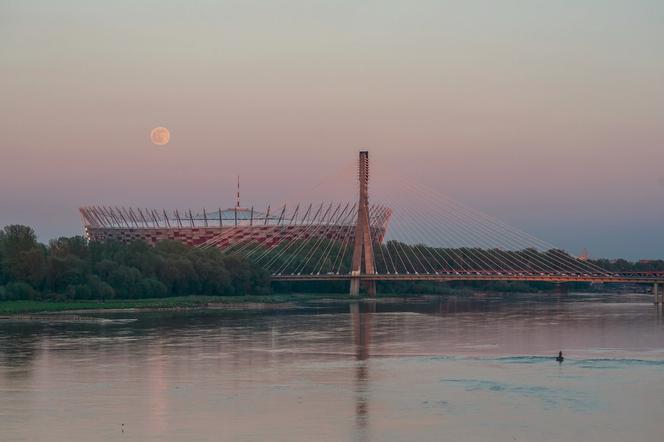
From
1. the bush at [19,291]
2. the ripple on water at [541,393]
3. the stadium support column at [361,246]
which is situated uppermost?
the stadium support column at [361,246]

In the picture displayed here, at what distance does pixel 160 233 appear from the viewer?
115938 millimetres

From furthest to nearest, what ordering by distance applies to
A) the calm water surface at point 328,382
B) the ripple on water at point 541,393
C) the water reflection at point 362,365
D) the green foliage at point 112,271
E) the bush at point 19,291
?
the green foliage at point 112,271
the bush at point 19,291
the ripple on water at point 541,393
the water reflection at point 362,365
the calm water surface at point 328,382

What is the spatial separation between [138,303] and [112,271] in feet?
16.8

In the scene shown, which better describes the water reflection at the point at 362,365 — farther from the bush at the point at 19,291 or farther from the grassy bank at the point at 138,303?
the bush at the point at 19,291

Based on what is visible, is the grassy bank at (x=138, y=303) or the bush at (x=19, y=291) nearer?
the grassy bank at (x=138, y=303)

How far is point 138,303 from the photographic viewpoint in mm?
67750

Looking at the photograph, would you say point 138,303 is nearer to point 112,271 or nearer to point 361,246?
point 112,271

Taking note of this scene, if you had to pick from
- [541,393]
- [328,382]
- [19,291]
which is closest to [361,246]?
[19,291]

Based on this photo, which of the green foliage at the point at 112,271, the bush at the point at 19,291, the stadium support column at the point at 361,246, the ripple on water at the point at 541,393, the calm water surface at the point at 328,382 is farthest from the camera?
the stadium support column at the point at 361,246

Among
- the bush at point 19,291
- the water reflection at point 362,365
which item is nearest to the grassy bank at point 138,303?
the bush at point 19,291

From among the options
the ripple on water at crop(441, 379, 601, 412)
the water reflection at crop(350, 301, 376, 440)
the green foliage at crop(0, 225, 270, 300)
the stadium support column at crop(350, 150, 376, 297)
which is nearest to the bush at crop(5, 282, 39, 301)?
the green foliage at crop(0, 225, 270, 300)

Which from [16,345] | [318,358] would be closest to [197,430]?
[318,358]

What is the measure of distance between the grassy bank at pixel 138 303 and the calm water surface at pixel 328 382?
22.4 feet

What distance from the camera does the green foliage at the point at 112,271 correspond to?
66.5 m
